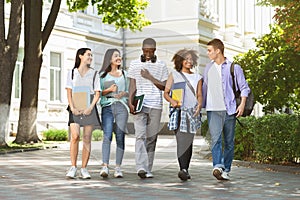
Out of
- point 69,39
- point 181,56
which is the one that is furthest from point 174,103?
point 69,39

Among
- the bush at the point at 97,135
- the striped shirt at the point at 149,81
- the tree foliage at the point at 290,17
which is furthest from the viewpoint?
the tree foliage at the point at 290,17

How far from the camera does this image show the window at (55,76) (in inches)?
973

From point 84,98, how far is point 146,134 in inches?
39.4

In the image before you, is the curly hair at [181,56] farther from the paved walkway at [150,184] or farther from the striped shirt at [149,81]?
the paved walkway at [150,184]

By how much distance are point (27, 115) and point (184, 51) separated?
10.9 metres

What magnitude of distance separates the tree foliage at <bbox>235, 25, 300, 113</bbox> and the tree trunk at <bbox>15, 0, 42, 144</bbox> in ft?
18.8

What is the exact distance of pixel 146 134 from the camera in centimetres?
830

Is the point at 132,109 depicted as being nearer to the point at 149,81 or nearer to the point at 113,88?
the point at 149,81

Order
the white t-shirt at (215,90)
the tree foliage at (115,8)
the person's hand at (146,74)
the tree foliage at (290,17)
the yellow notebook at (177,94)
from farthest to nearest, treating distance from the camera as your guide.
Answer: the tree foliage at (115,8), the tree foliage at (290,17), the white t-shirt at (215,90), the yellow notebook at (177,94), the person's hand at (146,74)

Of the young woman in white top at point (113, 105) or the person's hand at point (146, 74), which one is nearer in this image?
the person's hand at point (146, 74)

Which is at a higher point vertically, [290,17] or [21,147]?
[290,17]

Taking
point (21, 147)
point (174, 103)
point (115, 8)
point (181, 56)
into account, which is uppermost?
point (115, 8)

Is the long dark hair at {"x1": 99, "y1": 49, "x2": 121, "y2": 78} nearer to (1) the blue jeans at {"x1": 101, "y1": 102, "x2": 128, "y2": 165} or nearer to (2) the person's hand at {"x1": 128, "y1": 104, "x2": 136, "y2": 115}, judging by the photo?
(1) the blue jeans at {"x1": 101, "y1": 102, "x2": 128, "y2": 165}

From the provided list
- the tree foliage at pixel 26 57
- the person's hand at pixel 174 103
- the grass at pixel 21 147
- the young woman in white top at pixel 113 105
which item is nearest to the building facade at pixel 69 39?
the tree foliage at pixel 26 57
